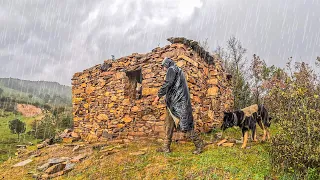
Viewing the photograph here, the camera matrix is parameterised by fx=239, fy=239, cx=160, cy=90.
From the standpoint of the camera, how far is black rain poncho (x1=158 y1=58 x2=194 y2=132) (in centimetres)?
594

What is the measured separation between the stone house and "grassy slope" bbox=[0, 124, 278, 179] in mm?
1638

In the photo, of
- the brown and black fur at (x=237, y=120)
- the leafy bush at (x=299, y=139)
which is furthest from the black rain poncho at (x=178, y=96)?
the leafy bush at (x=299, y=139)

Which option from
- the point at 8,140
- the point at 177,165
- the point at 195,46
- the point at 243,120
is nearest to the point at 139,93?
the point at 195,46

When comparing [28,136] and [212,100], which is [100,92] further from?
[28,136]

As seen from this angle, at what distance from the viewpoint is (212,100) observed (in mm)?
9734

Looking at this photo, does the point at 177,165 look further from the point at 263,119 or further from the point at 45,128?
the point at 45,128

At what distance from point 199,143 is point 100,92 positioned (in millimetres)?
5659

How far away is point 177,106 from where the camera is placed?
6.05m

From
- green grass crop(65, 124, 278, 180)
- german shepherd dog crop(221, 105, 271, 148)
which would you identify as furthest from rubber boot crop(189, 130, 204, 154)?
german shepherd dog crop(221, 105, 271, 148)

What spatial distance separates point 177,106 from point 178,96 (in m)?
0.26

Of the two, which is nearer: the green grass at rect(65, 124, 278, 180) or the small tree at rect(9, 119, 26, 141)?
the green grass at rect(65, 124, 278, 180)

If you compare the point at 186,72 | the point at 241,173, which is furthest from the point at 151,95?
the point at 241,173

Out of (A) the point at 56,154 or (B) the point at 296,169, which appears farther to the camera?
(A) the point at 56,154

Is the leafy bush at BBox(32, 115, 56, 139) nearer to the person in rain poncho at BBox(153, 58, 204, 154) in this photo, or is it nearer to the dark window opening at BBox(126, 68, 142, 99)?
the dark window opening at BBox(126, 68, 142, 99)
